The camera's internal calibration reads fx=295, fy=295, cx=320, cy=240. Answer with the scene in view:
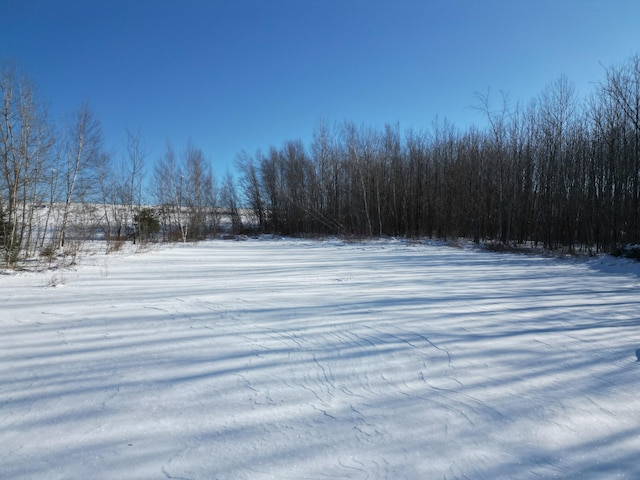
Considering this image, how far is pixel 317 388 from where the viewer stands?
2355 millimetres

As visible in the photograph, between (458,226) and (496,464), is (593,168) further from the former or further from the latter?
(496,464)

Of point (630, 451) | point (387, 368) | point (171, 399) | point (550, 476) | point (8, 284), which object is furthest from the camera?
point (8, 284)

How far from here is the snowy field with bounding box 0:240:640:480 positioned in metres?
1.64

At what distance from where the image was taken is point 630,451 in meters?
1.72

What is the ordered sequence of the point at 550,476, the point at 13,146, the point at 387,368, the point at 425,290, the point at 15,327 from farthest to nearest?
1. the point at 13,146
2. the point at 425,290
3. the point at 15,327
4. the point at 387,368
5. the point at 550,476

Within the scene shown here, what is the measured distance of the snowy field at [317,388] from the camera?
64.6 inches

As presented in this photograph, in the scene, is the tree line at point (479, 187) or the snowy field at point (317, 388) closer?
the snowy field at point (317, 388)

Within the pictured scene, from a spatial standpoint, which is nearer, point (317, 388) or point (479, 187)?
point (317, 388)

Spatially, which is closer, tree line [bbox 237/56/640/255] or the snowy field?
the snowy field

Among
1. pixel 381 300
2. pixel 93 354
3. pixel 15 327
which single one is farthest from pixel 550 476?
pixel 15 327

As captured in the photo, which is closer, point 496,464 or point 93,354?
point 496,464

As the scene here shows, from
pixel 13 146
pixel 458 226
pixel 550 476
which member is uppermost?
pixel 13 146

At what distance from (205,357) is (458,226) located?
22.4 m

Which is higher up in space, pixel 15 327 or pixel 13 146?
pixel 13 146
